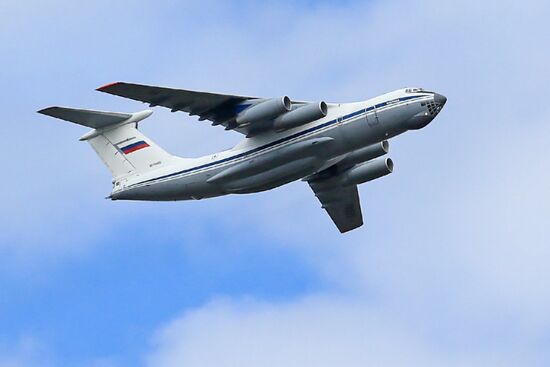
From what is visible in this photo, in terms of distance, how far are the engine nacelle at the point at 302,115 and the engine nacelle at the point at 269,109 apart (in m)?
0.14

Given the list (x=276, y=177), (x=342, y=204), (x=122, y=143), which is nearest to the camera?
(x=276, y=177)

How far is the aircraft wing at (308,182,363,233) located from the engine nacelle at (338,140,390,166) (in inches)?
54.5

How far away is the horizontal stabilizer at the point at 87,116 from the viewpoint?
83.4 feet

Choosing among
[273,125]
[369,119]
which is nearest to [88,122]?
[273,125]

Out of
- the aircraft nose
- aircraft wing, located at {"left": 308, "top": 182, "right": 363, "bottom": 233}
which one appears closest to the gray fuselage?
the aircraft nose

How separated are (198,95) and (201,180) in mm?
1797

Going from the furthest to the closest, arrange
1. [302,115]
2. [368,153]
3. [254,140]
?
1. [368,153]
2. [254,140]
3. [302,115]

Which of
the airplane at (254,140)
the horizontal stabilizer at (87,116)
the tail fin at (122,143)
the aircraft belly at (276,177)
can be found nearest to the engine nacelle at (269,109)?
the airplane at (254,140)

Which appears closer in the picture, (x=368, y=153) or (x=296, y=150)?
(x=296, y=150)

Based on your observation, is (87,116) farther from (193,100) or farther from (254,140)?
(254,140)

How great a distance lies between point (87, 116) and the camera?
26359mm

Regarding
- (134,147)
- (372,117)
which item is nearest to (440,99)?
(372,117)

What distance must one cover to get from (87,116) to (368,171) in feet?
19.5

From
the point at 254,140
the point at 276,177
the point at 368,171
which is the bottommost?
the point at 276,177
